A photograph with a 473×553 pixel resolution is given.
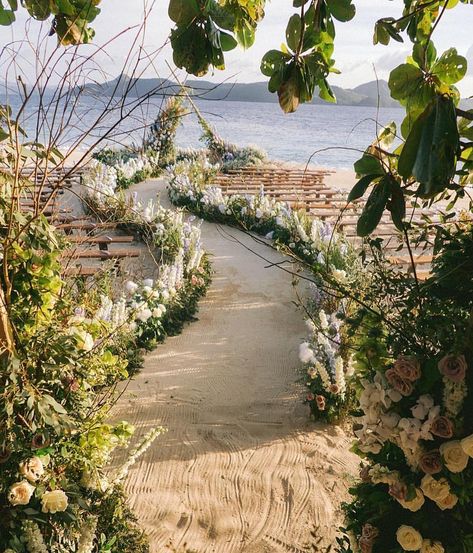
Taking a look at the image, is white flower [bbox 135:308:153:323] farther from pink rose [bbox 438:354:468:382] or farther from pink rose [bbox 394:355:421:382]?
pink rose [bbox 438:354:468:382]

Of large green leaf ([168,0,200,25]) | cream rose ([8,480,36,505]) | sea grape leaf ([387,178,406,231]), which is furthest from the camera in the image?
cream rose ([8,480,36,505])

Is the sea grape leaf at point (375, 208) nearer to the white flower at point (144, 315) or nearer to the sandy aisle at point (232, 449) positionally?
the sandy aisle at point (232, 449)

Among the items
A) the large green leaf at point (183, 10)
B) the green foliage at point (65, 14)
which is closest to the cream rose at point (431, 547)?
the large green leaf at point (183, 10)

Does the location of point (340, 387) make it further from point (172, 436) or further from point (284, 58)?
point (284, 58)

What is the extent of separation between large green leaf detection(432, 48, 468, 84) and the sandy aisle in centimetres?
201

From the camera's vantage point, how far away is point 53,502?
6.54 feet

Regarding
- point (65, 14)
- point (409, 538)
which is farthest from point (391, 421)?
point (65, 14)

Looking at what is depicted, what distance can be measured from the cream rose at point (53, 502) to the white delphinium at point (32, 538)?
85mm

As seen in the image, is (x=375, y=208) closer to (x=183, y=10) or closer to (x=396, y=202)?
(x=396, y=202)

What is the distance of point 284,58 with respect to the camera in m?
→ 1.38

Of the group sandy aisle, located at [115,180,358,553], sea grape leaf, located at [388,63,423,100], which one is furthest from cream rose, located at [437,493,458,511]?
sea grape leaf, located at [388,63,423,100]

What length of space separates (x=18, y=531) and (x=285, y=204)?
8.71 metres

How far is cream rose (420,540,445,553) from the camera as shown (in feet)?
5.63

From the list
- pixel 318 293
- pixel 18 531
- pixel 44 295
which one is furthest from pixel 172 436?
pixel 318 293
